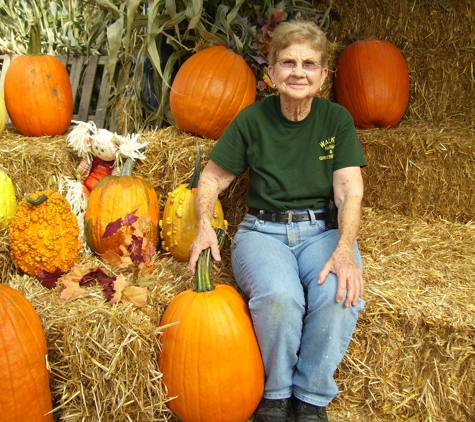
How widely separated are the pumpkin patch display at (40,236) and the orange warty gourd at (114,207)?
0.22 metres

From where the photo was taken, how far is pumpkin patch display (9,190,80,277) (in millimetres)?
2045

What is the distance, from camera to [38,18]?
4672 mm

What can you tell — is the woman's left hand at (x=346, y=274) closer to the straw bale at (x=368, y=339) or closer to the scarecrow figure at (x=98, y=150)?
the straw bale at (x=368, y=339)

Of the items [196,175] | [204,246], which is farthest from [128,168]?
[204,246]

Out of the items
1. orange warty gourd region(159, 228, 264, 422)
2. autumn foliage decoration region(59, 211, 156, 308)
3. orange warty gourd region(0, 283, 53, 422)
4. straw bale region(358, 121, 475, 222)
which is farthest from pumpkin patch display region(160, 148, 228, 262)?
straw bale region(358, 121, 475, 222)

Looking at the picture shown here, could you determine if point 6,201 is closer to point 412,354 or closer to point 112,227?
point 112,227

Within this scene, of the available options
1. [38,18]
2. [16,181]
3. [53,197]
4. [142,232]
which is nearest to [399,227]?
[142,232]

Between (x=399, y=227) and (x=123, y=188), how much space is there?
1494mm

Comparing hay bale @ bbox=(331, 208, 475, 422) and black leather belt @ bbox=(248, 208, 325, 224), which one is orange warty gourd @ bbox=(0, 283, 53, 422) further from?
hay bale @ bbox=(331, 208, 475, 422)

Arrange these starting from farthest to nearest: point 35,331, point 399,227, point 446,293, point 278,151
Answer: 1. point 399,227
2. point 278,151
3. point 446,293
4. point 35,331

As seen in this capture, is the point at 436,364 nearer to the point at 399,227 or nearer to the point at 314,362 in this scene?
the point at 314,362

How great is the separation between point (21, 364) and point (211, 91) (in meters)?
1.68

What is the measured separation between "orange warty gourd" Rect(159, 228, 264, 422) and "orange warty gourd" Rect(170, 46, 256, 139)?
1.16 metres

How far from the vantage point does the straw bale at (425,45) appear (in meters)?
3.29
